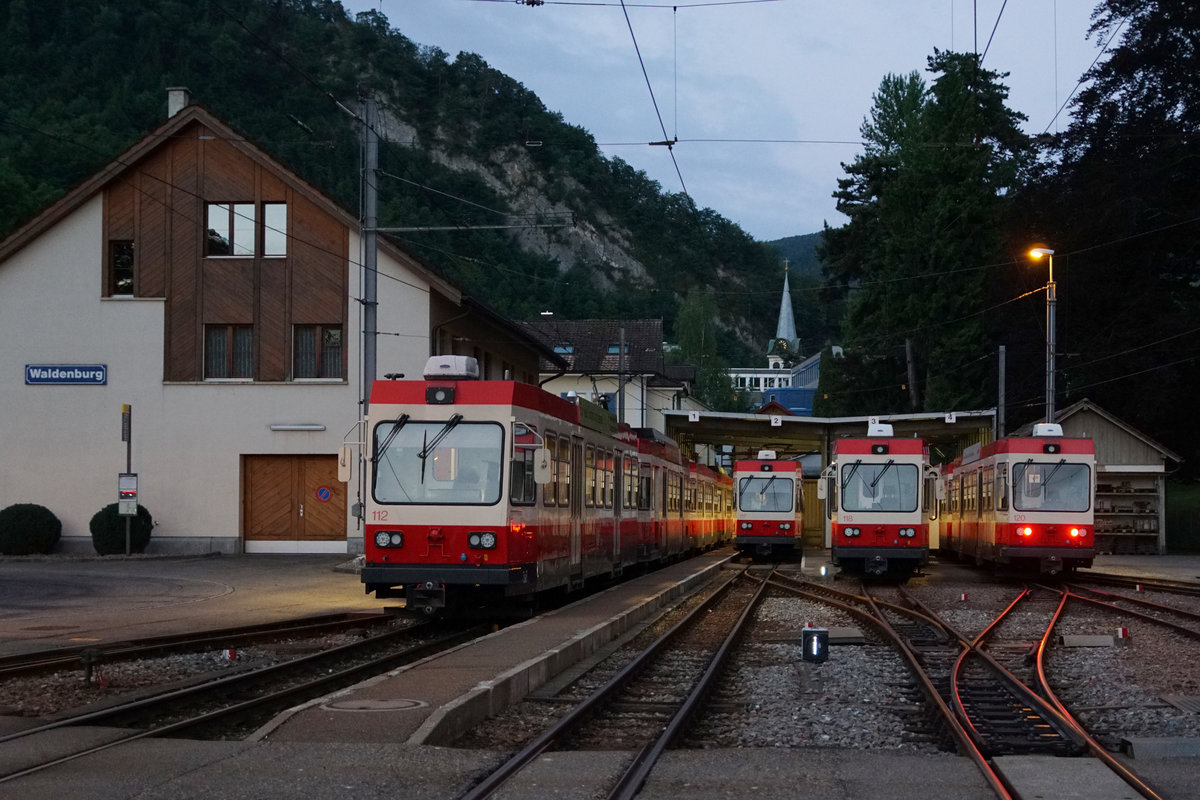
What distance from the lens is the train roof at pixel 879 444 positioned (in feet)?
96.3

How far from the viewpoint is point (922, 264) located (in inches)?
2589

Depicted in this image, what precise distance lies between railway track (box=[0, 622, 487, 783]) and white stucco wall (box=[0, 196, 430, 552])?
19.8m

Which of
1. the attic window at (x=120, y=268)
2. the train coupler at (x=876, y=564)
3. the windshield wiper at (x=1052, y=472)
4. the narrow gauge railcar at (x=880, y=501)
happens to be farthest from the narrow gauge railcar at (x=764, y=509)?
the attic window at (x=120, y=268)

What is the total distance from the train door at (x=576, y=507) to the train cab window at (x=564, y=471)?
9 cm

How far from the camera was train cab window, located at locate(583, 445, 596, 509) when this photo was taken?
21.6m

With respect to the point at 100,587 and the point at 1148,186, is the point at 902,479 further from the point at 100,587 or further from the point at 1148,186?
the point at 1148,186

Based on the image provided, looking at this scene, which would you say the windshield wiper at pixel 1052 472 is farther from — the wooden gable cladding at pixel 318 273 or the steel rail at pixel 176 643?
the wooden gable cladding at pixel 318 273

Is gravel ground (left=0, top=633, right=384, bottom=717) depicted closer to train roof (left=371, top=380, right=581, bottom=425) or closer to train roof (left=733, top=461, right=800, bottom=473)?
train roof (left=371, top=380, right=581, bottom=425)

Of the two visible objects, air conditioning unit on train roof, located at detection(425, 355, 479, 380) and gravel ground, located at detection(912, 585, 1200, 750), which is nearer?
gravel ground, located at detection(912, 585, 1200, 750)

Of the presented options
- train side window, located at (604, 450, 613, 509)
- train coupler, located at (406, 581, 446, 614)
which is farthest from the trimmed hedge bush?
train coupler, located at (406, 581, 446, 614)

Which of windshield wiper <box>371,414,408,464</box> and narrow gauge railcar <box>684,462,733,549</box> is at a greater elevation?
windshield wiper <box>371,414,408,464</box>

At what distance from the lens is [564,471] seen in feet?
65.5

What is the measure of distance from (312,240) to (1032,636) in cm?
2273

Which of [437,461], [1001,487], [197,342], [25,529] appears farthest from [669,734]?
[197,342]
